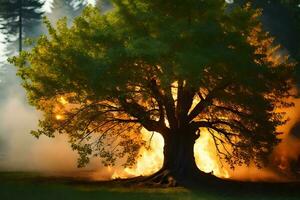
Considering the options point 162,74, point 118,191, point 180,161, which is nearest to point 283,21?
point 180,161

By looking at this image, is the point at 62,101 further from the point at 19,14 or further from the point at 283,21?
the point at 19,14

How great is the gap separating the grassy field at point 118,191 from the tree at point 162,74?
1725 mm

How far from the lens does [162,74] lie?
29.2 m

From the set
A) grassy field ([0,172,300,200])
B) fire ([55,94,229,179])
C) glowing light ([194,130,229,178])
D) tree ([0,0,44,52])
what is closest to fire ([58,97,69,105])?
grassy field ([0,172,300,200])

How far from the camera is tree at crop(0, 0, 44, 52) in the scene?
72.0m

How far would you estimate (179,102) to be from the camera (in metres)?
32.9

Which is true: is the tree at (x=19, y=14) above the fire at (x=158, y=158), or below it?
above

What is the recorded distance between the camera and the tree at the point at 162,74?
94.8 feet

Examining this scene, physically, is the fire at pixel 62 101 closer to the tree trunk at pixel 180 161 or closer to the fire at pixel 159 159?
the tree trunk at pixel 180 161

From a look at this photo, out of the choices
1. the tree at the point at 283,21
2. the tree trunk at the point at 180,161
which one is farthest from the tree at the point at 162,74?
the tree at the point at 283,21

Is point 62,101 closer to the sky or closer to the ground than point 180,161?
closer to the sky

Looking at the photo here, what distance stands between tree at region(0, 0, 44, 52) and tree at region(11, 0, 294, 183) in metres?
40.1

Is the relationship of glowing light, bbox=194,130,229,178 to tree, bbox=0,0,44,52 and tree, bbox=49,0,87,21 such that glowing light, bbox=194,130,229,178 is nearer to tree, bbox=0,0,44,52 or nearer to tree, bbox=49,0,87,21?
tree, bbox=0,0,44,52

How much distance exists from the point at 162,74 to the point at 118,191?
5.77 m
